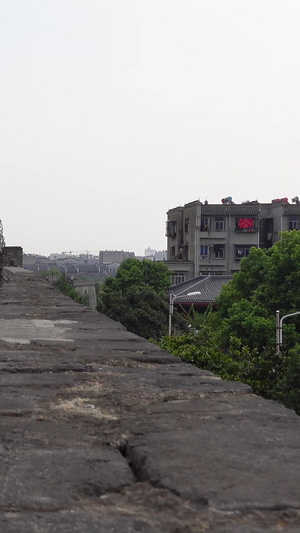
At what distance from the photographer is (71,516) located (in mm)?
1299

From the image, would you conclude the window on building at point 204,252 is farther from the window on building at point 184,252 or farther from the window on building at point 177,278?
the window on building at point 177,278

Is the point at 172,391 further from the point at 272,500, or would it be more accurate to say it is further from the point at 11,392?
the point at 272,500

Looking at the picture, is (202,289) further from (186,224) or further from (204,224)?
(186,224)

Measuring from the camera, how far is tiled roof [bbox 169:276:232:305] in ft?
132

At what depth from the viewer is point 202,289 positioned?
136 feet

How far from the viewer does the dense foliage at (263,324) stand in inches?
473

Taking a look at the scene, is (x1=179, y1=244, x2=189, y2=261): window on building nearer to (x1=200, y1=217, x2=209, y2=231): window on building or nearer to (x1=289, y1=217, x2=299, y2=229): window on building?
(x1=200, y1=217, x2=209, y2=231): window on building

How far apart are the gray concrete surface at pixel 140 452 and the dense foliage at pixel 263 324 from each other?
844 cm

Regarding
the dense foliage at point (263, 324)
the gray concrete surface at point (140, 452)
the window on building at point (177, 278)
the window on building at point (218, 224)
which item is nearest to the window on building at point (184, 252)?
the window on building at point (177, 278)

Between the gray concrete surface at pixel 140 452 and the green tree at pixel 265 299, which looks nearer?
the gray concrete surface at pixel 140 452

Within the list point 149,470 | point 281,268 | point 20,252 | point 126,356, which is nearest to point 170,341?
point 20,252

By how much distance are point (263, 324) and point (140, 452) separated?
20177 millimetres

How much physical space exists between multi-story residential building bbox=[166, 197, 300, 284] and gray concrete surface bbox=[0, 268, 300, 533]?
4706cm

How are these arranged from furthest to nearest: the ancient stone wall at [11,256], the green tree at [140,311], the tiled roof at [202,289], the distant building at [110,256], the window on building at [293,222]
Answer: the distant building at [110,256] < the window on building at [293,222] < the tiled roof at [202,289] < the green tree at [140,311] < the ancient stone wall at [11,256]
